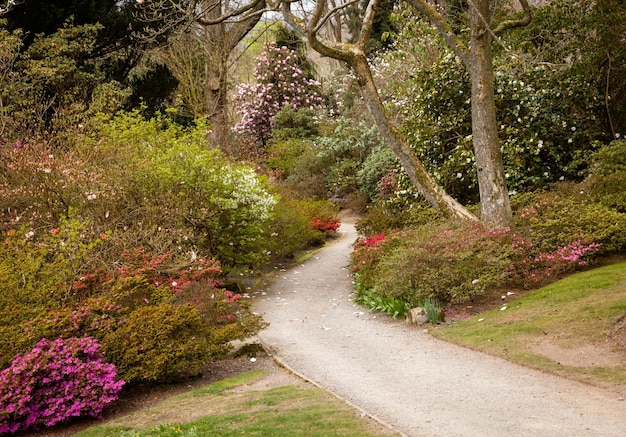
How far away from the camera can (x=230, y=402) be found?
21.2 ft

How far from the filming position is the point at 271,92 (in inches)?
1121

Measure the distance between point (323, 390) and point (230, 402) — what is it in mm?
1038

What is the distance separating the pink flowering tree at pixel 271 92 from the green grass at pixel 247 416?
22280mm

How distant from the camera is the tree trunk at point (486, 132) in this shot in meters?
11.3

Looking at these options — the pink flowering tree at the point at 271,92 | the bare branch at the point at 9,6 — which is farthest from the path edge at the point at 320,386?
the pink flowering tree at the point at 271,92

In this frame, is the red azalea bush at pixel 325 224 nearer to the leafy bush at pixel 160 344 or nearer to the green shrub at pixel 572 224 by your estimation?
the green shrub at pixel 572 224

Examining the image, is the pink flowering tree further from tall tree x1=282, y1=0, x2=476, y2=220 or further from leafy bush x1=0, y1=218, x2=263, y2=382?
leafy bush x1=0, y1=218, x2=263, y2=382

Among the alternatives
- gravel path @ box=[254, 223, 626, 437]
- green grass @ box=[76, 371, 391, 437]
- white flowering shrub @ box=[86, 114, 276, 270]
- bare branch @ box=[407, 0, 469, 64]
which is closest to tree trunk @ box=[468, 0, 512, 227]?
bare branch @ box=[407, 0, 469, 64]

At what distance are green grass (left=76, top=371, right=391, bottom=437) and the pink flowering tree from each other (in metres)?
22.3

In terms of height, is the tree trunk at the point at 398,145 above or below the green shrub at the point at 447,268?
Result: above

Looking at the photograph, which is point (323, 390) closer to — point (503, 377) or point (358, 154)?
point (503, 377)

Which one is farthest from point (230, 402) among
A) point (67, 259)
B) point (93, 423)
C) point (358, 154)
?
point (358, 154)

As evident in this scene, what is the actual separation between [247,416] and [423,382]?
2.08 m

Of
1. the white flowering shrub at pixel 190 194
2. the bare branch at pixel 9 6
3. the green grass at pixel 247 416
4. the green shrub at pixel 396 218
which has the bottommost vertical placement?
the green grass at pixel 247 416
